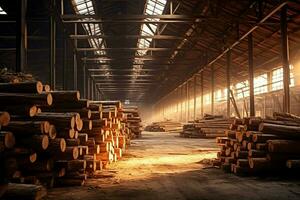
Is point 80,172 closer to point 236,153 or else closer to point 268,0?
point 236,153

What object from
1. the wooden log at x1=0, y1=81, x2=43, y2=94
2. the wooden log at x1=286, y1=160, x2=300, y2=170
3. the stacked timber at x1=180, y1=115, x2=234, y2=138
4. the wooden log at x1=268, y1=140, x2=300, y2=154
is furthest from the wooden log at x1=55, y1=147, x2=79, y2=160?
the stacked timber at x1=180, y1=115, x2=234, y2=138

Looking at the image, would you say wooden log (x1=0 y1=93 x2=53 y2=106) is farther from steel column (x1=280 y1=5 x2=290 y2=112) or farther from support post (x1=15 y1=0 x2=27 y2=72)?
steel column (x1=280 y1=5 x2=290 y2=112)

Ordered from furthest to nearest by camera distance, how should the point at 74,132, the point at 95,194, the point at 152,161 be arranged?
the point at 152,161 → the point at 74,132 → the point at 95,194

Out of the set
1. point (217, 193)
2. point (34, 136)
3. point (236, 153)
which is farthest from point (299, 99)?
point (34, 136)

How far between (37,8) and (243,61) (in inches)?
655

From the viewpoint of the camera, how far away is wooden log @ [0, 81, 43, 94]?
19.6 feet

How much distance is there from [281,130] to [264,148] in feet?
1.88

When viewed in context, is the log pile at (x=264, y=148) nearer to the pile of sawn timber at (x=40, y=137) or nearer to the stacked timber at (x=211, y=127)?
the pile of sawn timber at (x=40, y=137)

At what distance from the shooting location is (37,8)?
19156 mm

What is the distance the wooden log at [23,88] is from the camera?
5980mm

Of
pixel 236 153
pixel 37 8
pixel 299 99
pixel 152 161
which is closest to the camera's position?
pixel 236 153

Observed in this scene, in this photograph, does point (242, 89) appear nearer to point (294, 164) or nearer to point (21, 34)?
point (21, 34)

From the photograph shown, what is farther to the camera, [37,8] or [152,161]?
[37,8]

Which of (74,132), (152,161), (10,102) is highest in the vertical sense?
(10,102)
